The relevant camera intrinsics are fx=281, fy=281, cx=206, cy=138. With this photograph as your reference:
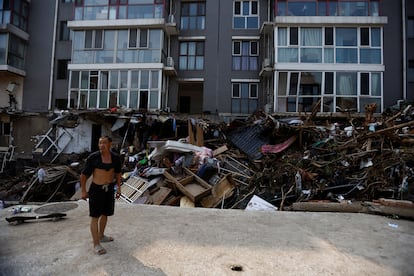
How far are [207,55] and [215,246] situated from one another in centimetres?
1748

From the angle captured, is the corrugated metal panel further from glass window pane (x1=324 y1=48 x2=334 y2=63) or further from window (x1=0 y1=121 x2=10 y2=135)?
window (x1=0 y1=121 x2=10 y2=135)

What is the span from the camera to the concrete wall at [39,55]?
20500mm


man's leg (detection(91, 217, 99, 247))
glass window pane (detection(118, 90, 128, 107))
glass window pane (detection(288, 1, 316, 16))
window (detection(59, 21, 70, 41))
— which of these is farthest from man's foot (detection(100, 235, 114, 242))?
window (detection(59, 21, 70, 41))

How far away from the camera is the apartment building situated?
1677 centimetres

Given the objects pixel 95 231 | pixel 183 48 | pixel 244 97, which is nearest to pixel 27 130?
pixel 183 48

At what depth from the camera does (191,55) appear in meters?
20.2

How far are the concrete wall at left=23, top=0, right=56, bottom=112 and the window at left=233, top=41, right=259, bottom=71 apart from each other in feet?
44.8

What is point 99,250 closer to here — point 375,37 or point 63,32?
point 375,37

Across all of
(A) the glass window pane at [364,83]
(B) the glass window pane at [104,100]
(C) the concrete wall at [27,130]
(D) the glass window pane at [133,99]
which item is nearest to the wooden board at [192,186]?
(D) the glass window pane at [133,99]

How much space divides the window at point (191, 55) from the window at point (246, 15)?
2957 millimetres

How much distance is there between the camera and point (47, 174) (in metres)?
11.4

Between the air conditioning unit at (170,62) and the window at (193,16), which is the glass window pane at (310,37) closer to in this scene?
the window at (193,16)

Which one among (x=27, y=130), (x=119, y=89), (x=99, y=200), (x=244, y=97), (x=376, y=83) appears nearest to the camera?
(x=99, y=200)

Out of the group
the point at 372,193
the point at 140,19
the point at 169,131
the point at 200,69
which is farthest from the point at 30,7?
the point at 372,193
